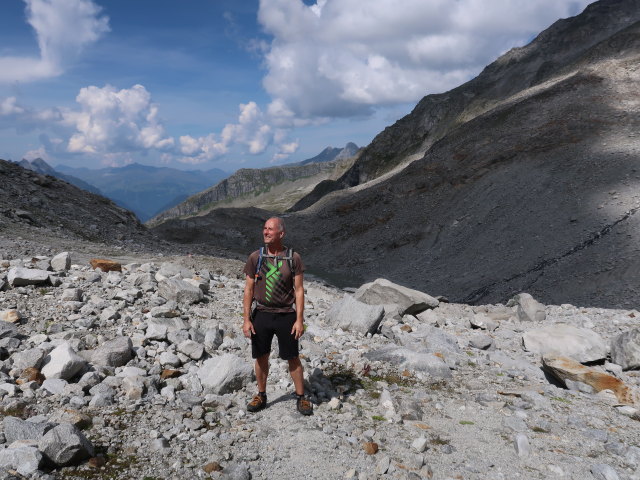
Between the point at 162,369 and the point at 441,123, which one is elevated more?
the point at 441,123

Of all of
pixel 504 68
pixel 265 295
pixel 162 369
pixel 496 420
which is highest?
pixel 504 68

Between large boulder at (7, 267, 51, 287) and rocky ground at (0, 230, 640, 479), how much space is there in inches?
2.0

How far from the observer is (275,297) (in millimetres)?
6125

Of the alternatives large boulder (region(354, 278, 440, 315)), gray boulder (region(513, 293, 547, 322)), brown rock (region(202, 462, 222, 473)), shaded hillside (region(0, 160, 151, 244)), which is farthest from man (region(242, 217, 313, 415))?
shaded hillside (region(0, 160, 151, 244))

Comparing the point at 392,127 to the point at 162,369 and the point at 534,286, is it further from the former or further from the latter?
the point at 162,369

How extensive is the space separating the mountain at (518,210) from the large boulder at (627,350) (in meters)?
11.3

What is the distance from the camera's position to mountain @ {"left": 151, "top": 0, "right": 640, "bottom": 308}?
24.5m

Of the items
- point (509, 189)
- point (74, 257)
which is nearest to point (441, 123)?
point (509, 189)

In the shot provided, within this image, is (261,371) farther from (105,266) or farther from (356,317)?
(105,266)

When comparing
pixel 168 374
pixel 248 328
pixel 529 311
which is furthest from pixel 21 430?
pixel 529 311

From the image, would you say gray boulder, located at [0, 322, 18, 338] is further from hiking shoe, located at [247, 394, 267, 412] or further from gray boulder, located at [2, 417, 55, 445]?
hiking shoe, located at [247, 394, 267, 412]

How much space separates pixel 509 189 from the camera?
1425 inches

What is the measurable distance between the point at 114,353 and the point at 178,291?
327 centimetres

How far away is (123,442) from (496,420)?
18.1 ft
